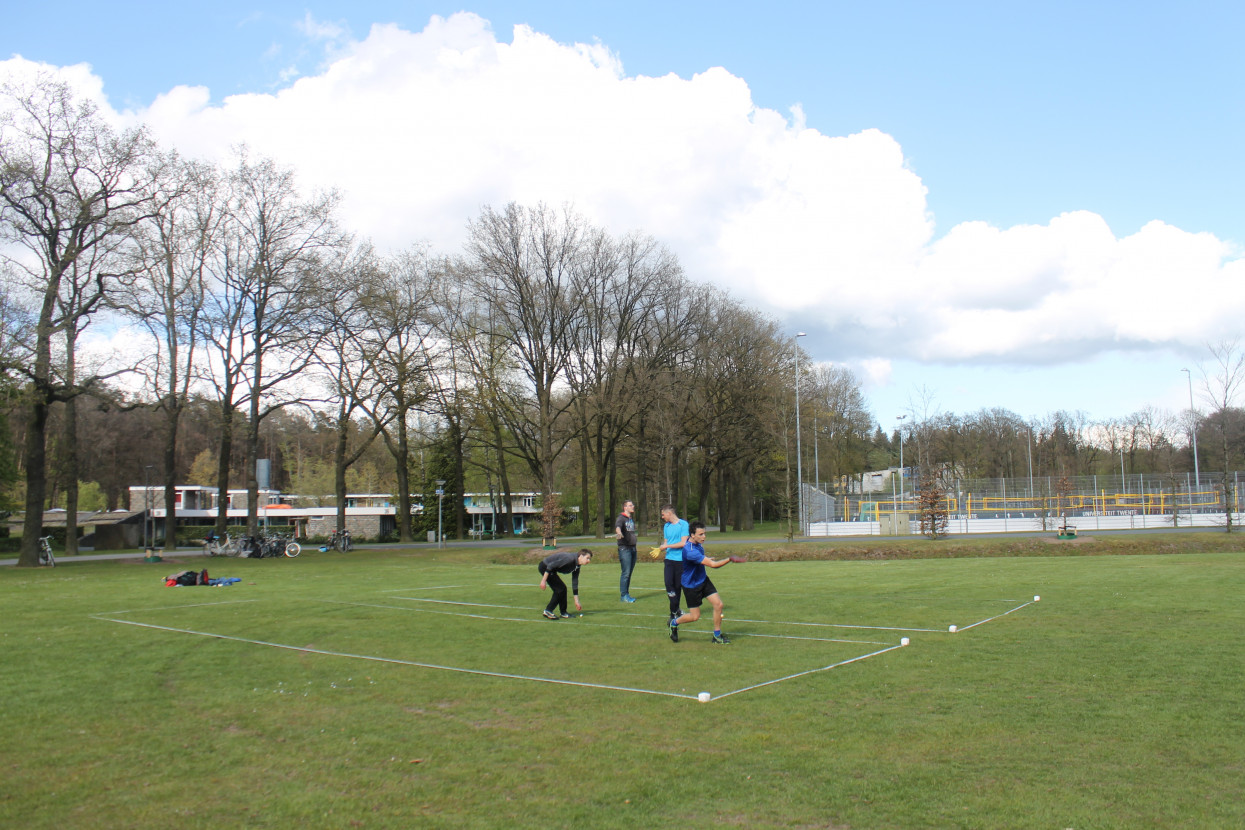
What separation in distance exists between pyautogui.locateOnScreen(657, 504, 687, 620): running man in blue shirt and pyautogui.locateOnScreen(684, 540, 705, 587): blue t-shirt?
16 centimetres

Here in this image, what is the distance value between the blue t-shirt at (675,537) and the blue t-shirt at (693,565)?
27 cm

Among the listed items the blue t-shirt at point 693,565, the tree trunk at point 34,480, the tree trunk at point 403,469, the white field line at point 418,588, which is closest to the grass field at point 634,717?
the blue t-shirt at point 693,565

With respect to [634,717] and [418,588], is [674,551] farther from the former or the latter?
[418,588]

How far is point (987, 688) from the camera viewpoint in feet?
28.8

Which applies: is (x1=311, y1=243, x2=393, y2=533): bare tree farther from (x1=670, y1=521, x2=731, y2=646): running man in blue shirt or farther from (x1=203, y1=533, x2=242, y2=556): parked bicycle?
(x1=670, y1=521, x2=731, y2=646): running man in blue shirt

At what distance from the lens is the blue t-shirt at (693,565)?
12055mm

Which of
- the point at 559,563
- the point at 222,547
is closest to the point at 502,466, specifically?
the point at 222,547

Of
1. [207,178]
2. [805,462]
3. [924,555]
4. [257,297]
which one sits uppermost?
[207,178]

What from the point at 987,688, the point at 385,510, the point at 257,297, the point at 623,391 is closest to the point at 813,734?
the point at 987,688

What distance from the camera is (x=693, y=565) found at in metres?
12.2

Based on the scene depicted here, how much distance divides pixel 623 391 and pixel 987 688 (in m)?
40.4

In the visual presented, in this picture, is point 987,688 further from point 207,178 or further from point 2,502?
point 2,502

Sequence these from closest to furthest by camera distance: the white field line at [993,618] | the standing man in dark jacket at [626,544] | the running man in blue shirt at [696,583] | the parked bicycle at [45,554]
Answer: the running man in blue shirt at [696,583], the white field line at [993,618], the standing man in dark jacket at [626,544], the parked bicycle at [45,554]

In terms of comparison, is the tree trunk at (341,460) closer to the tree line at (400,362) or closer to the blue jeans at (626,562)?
the tree line at (400,362)
